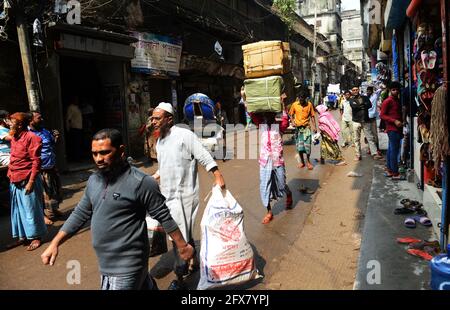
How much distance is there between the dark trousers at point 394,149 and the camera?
24.1ft

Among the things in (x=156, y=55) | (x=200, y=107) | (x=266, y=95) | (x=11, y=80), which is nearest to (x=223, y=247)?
(x=266, y=95)

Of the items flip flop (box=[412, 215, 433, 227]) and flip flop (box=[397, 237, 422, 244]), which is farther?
flip flop (box=[412, 215, 433, 227])

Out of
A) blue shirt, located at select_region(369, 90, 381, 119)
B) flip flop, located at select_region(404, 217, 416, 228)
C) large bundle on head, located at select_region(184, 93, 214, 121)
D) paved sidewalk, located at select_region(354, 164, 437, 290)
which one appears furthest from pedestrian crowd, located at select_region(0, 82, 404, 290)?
large bundle on head, located at select_region(184, 93, 214, 121)

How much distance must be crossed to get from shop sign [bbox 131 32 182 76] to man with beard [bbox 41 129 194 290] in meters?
10.4

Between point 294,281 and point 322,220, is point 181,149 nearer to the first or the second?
point 294,281

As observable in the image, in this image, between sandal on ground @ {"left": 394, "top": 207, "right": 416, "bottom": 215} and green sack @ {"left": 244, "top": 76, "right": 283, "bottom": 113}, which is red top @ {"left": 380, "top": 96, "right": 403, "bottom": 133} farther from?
green sack @ {"left": 244, "top": 76, "right": 283, "bottom": 113}

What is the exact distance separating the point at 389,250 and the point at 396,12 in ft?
14.5

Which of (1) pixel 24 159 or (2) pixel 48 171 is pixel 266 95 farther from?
(2) pixel 48 171

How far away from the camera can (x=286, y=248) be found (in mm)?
4863

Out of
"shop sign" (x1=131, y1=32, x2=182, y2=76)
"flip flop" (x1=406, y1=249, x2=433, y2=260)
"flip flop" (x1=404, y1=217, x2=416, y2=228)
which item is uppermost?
"shop sign" (x1=131, y1=32, x2=182, y2=76)

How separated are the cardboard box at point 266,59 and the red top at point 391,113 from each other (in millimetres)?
2201

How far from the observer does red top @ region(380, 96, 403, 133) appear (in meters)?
7.28
